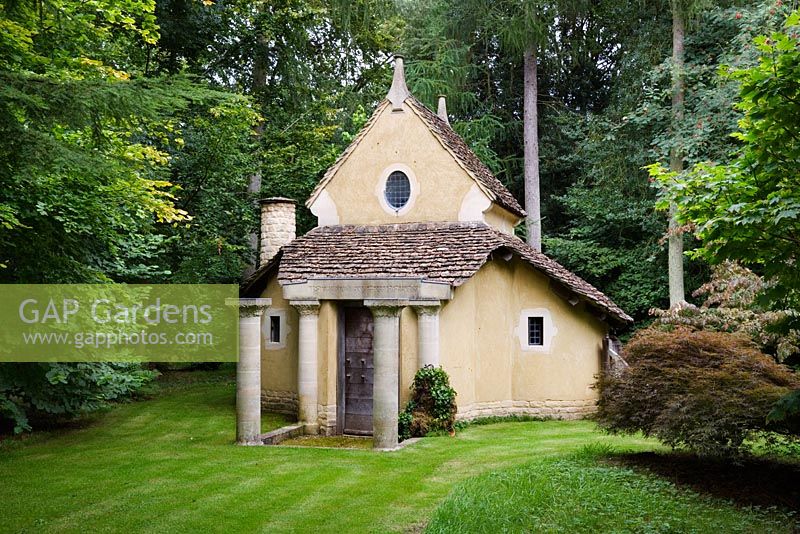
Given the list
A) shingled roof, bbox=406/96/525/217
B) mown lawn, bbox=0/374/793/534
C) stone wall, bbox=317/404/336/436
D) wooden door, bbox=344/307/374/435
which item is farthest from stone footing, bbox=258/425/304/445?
shingled roof, bbox=406/96/525/217

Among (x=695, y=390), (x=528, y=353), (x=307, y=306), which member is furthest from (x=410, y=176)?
(x=695, y=390)

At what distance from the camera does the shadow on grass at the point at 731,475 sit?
8.74 metres

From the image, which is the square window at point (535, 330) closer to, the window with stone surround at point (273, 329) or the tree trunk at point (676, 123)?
the window with stone surround at point (273, 329)

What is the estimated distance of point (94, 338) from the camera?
44.1ft

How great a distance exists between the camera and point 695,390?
9.49m

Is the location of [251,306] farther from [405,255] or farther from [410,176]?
[410,176]

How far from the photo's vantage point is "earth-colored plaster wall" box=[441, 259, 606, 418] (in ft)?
52.5

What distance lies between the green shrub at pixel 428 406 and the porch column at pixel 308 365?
2.06 m

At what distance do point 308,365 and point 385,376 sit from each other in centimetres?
312

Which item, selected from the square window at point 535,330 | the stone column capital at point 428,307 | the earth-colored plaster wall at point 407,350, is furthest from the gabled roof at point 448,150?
the earth-colored plaster wall at point 407,350

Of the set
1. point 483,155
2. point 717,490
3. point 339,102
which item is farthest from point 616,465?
point 339,102

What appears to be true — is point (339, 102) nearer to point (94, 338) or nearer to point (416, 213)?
point (416, 213)

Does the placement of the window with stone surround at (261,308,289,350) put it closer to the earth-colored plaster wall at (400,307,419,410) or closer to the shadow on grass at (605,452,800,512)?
the earth-colored plaster wall at (400,307,419,410)

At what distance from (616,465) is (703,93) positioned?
14501 mm
